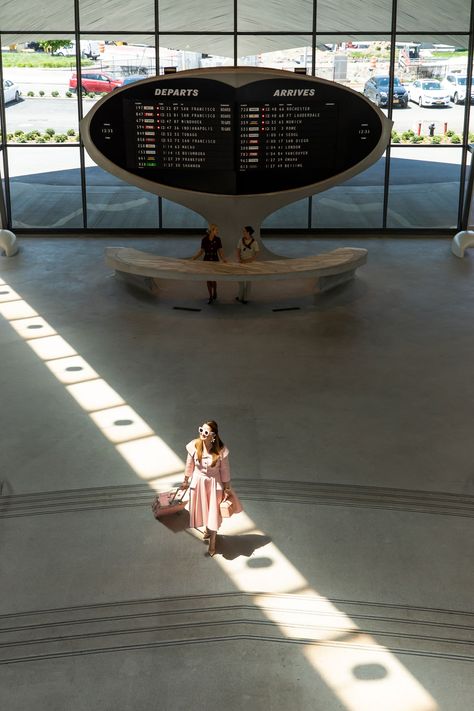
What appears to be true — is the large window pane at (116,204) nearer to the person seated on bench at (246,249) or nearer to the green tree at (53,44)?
the green tree at (53,44)

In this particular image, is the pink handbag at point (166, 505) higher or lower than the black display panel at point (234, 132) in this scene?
lower

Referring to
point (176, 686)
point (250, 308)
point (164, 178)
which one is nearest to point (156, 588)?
point (176, 686)

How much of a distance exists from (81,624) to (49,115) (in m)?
14.5

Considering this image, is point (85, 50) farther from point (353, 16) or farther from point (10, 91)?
point (353, 16)

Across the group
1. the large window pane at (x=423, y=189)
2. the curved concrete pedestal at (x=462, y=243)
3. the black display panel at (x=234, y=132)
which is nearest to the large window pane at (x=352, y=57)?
the large window pane at (x=423, y=189)

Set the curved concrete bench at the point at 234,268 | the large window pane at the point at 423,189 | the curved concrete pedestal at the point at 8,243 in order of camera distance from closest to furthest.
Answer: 1. the curved concrete bench at the point at 234,268
2. the curved concrete pedestal at the point at 8,243
3. the large window pane at the point at 423,189

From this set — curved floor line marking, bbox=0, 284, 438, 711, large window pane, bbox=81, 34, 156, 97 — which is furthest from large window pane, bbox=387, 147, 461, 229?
curved floor line marking, bbox=0, 284, 438, 711

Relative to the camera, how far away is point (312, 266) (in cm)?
1461

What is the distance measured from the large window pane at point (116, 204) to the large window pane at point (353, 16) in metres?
5.05

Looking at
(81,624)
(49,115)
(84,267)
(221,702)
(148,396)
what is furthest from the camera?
(49,115)

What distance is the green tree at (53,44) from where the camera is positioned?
1879 cm

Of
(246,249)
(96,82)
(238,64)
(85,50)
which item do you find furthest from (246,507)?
(85,50)

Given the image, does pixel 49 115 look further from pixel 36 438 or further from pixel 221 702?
pixel 221 702

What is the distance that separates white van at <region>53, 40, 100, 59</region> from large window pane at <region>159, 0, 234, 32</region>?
141 centimetres
